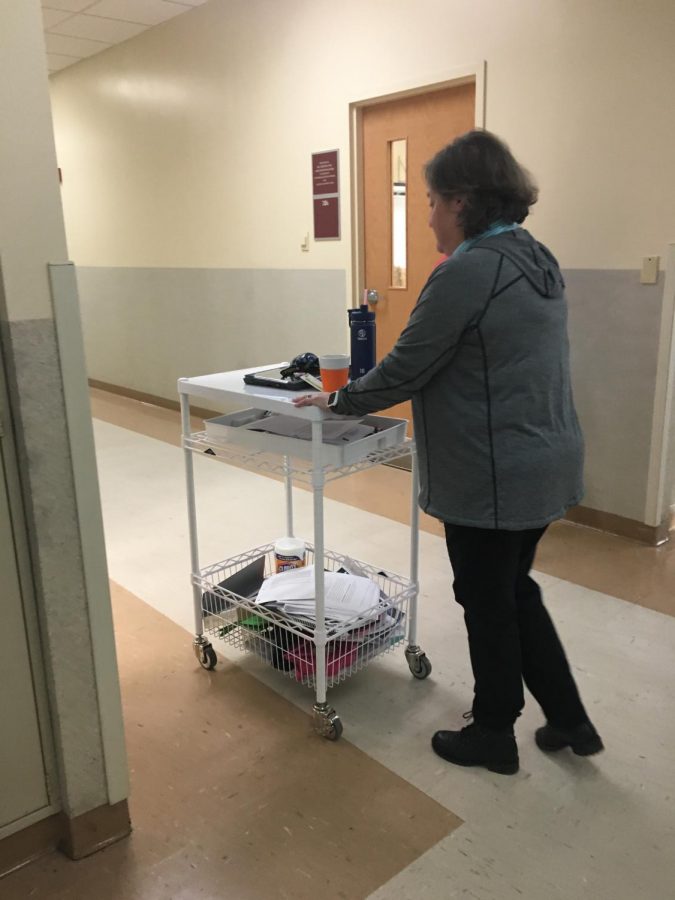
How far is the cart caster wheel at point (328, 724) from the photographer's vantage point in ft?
6.53

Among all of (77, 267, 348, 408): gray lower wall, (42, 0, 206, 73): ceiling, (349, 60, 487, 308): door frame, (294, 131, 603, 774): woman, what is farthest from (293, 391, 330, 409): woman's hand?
(42, 0, 206, 73): ceiling

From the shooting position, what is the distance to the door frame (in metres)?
3.57

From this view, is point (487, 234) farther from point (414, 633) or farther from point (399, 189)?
point (399, 189)

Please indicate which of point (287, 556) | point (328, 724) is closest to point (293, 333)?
point (287, 556)

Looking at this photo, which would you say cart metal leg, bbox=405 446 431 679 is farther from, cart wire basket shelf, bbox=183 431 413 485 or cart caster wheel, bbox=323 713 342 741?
cart caster wheel, bbox=323 713 342 741

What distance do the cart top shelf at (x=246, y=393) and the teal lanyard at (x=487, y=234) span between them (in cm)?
49

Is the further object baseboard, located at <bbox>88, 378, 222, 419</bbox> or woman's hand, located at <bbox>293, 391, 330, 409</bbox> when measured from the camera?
baseboard, located at <bbox>88, 378, 222, 419</bbox>

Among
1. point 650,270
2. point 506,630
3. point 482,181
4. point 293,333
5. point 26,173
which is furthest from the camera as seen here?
point 293,333

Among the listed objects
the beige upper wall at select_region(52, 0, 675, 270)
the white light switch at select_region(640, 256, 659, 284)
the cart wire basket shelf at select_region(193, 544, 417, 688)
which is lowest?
the cart wire basket shelf at select_region(193, 544, 417, 688)

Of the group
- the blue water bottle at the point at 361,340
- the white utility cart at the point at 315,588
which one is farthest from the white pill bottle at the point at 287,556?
the blue water bottle at the point at 361,340

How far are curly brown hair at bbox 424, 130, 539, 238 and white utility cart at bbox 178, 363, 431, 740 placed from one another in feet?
1.86

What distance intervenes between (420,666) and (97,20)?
198 inches

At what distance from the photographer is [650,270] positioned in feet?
10.0

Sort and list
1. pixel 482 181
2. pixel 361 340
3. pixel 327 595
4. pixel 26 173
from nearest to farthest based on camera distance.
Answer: pixel 26 173 → pixel 482 181 → pixel 361 340 → pixel 327 595
